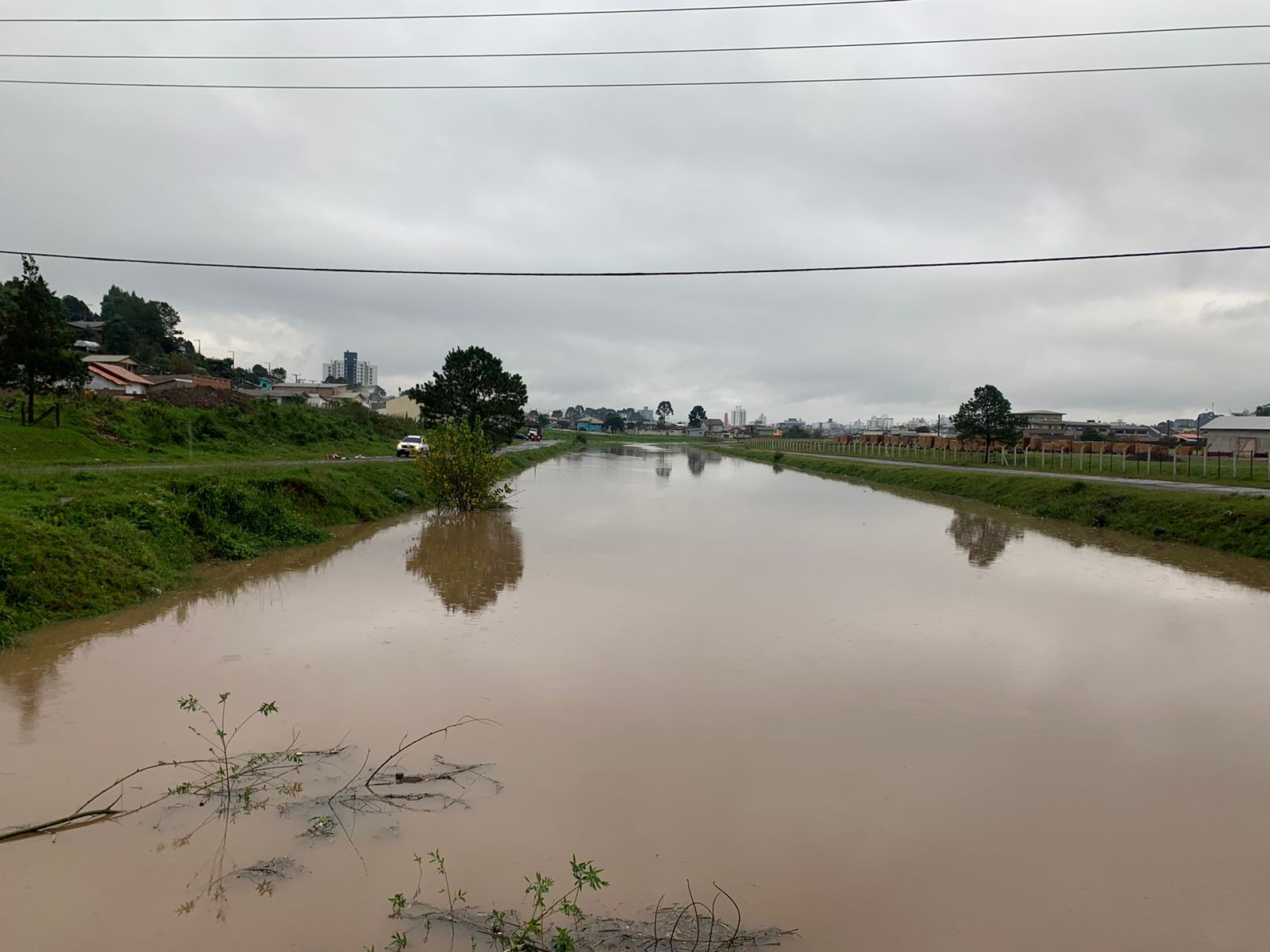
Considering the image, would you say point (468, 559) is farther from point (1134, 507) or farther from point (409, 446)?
point (409, 446)

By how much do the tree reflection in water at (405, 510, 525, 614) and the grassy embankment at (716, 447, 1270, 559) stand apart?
1699 cm

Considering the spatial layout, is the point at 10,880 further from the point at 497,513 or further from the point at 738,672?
the point at 497,513

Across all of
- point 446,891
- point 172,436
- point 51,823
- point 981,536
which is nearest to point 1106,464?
point 981,536

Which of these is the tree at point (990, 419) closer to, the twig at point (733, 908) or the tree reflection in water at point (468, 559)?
the tree reflection in water at point (468, 559)

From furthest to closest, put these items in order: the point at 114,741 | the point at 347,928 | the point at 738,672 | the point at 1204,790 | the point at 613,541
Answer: the point at 613,541 < the point at 738,672 < the point at 114,741 < the point at 1204,790 < the point at 347,928

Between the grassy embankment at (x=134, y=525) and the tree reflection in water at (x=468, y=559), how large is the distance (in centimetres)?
265

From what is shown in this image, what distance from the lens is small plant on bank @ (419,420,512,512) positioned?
78.2ft

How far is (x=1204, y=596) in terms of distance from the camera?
13.4 m

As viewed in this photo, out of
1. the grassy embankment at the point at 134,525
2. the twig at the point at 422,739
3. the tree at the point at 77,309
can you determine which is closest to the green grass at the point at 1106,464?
the twig at the point at 422,739

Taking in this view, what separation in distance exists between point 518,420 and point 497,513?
2169 centimetres

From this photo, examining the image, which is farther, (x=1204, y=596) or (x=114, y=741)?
(x=1204, y=596)

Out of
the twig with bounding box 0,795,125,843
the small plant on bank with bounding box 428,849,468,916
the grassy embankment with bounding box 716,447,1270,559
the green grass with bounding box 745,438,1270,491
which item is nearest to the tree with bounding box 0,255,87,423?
the twig with bounding box 0,795,125,843

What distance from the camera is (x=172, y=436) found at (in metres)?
29.0

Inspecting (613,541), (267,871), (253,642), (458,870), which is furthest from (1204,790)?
(613,541)
